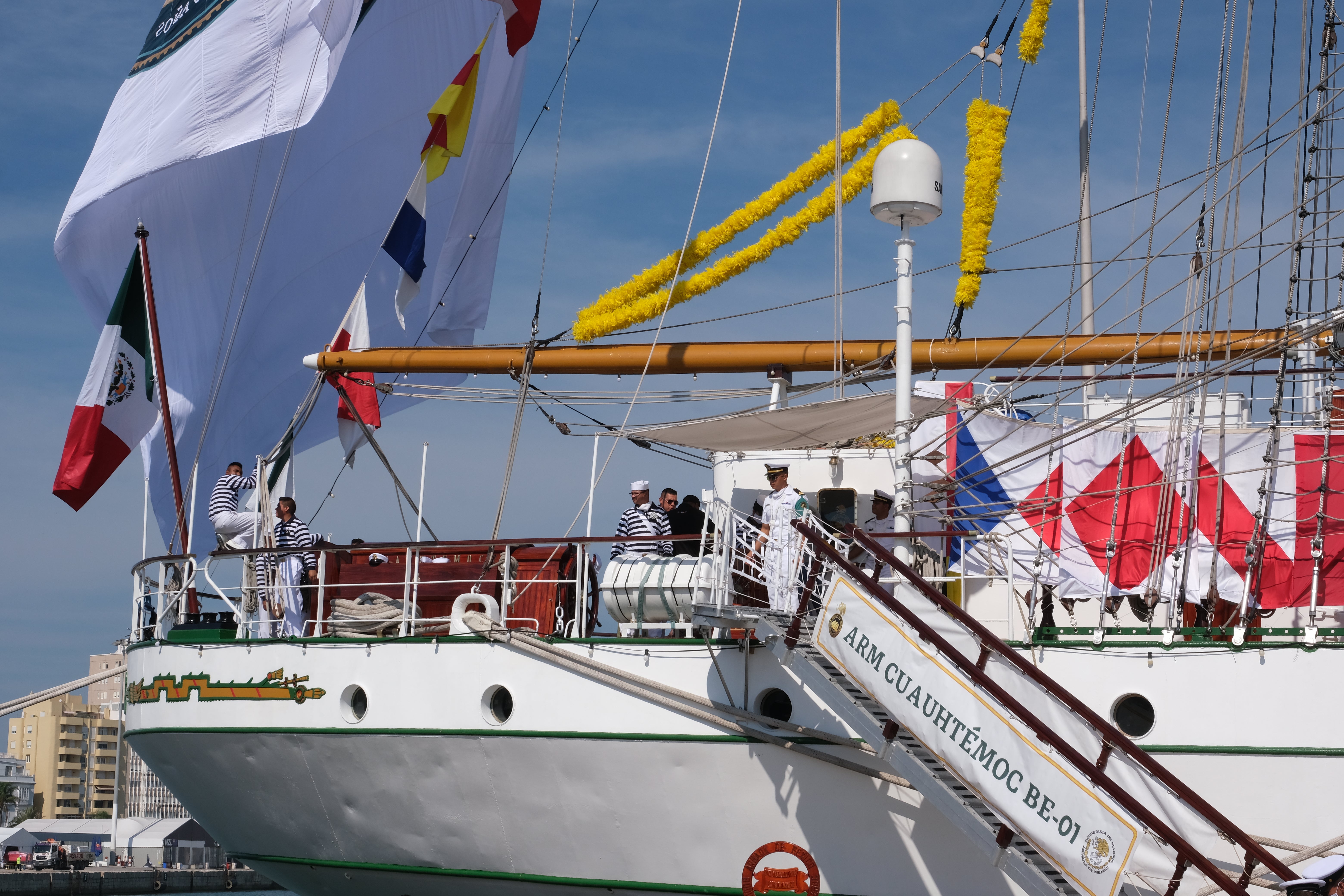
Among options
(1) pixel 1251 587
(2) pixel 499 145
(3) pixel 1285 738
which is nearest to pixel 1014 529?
(1) pixel 1251 587

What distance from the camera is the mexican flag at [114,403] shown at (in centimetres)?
1584

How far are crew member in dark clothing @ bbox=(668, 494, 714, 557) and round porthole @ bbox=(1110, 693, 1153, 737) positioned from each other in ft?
13.3

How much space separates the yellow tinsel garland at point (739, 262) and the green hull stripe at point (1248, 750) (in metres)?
5.73

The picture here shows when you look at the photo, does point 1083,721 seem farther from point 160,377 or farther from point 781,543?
point 160,377

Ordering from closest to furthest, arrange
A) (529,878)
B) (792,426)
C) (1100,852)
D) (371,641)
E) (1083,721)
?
1. (1100,852)
2. (1083,721)
3. (529,878)
4. (371,641)
5. (792,426)

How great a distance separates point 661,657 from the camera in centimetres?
1078

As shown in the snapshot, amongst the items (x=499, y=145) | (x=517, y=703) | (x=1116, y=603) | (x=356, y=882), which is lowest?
(x=356, y=882)

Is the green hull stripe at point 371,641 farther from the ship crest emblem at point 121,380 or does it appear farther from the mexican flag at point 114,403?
the ship crest emblem at point 121,380

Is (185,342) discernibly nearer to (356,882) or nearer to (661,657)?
(356,882)

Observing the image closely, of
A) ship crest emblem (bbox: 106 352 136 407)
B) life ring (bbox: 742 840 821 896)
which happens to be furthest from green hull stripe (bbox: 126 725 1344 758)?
ship crest emblem (bbox: 106 352 136 407)

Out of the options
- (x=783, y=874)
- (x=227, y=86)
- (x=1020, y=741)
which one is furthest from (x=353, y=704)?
(x=227, y=86)

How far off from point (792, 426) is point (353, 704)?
490 centimetres

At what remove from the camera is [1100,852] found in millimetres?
8664

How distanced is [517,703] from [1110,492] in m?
5.07
